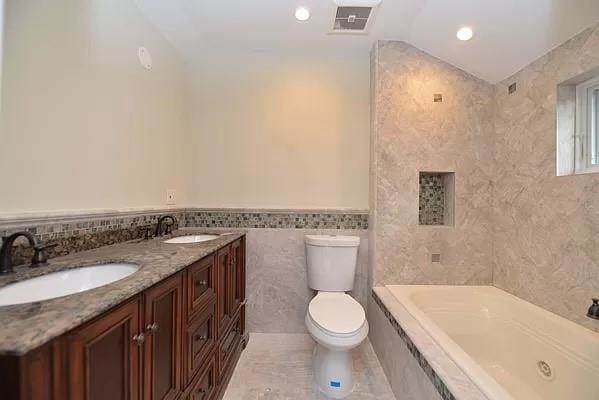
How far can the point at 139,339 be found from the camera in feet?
2.88

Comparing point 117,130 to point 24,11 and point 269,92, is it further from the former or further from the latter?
point 269,92

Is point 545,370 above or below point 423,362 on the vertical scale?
below

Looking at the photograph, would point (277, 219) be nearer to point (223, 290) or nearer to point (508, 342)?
point (223, 290)

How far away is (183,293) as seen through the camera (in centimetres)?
119

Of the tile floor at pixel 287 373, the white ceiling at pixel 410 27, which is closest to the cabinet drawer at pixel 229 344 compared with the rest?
the tile floor at pixel 287 373

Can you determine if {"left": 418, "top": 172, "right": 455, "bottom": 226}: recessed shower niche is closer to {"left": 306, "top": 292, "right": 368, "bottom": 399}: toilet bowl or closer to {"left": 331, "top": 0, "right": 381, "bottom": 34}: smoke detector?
{"left": 306, "top": 292, "right": 368, "bottom": 399}: toilet bowl

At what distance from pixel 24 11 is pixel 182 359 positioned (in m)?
1.45

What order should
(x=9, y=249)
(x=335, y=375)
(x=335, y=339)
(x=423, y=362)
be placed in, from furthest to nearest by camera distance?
(x=335, y=375) → (x=335, y=339) → (x=423, y=362) → (x=9, y=249)

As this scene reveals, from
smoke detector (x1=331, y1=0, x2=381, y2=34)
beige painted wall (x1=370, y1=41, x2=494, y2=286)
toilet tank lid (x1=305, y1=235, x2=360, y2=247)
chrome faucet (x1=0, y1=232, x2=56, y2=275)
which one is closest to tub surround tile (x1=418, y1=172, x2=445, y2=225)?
beige painted wall (x1=370, y1=41, x2=494, y2=286)

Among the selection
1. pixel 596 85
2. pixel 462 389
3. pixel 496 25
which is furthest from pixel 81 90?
pixel 596 85

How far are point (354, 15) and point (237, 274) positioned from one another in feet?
6.25

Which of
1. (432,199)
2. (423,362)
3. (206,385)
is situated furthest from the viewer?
(432,199)

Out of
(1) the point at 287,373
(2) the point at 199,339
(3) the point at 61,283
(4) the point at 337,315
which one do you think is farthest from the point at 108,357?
(1) the point at 287,373

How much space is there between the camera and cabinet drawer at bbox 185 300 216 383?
1.24 meters
